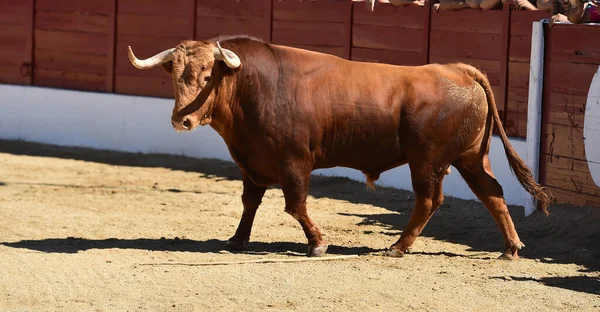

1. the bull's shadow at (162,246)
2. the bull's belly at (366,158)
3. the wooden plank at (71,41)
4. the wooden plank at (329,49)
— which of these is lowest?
the bull's shadow at (162,246)

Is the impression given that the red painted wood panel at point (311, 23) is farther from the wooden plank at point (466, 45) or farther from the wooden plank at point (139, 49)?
the wooden plank at point (139, 49)

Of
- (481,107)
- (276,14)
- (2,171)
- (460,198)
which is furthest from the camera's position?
(276,14)

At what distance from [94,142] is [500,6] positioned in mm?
5520

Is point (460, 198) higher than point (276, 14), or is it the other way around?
point (276, 14)

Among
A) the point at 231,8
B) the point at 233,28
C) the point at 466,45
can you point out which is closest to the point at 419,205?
the point at 466,45

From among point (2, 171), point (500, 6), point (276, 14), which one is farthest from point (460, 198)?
point (2, 171)

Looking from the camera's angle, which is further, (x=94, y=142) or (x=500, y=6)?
(x=94, y=142)

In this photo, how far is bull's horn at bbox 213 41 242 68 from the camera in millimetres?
7531

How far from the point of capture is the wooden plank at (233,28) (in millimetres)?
12719

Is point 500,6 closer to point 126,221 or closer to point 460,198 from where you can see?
point 460,198

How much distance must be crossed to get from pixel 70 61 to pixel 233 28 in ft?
8.04

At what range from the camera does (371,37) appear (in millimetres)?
11633

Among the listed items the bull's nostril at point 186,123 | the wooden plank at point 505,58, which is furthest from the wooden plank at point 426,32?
the bull's nostril at point 186,123

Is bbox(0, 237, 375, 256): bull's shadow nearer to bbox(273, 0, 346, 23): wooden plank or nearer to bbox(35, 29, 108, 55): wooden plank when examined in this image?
bbox(273, 0, 346, 23): wooden plank
